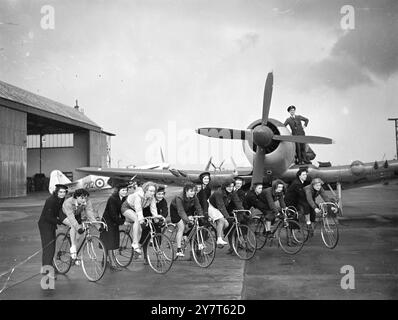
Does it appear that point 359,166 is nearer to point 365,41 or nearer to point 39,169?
point 365,41

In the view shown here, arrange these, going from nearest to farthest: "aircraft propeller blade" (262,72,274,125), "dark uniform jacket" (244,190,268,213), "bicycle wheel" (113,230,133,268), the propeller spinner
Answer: "bicycle wheel" (113,230,133,268) < "dark uniform jacket" (244,190,268,213) < the propeller spinner < "aircraft propeller blade" (262,72,274,125)

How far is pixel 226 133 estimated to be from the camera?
1173cm

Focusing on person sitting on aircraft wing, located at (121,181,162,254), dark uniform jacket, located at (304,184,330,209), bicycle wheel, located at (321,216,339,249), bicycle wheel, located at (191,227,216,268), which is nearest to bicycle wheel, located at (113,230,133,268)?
person sitting on aircraft wing, located at (121,181,162,254)

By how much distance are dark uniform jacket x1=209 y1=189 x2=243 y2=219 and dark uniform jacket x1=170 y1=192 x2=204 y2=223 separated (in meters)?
0.52

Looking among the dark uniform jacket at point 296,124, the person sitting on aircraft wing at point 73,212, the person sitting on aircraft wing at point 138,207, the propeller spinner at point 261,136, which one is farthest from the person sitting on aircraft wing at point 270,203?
the dark uniform jacket at point 296,124

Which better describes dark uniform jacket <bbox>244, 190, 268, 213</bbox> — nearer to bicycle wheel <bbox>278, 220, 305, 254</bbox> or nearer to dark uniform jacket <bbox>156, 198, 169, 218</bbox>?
bicycle wheel <bbox>278, 220, 305, 254</bbox>

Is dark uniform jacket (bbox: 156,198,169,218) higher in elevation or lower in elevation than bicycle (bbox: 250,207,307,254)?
higher

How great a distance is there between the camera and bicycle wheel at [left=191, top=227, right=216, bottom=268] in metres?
6.64

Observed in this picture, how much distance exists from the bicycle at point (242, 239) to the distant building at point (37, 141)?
1851 centimetres

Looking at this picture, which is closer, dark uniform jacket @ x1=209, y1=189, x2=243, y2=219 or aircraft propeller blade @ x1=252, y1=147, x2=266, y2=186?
dark uniform jacket @ x1=209, y1=189, x2=243, y2=219

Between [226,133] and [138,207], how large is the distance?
19.0 ft

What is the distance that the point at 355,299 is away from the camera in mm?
4664

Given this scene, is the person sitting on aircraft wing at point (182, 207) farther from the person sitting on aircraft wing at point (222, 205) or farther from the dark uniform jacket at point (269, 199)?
the dark uniform jacket at point (269, 199)

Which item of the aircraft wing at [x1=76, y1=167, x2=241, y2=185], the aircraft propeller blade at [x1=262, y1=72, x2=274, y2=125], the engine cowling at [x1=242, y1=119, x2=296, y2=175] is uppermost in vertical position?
the aircraft propeller blade at [x1=262, y1=72, x2=274, y2=125]
